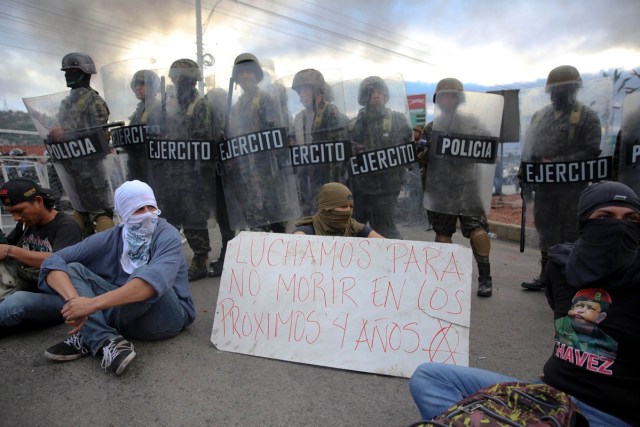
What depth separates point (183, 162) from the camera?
13.6 ft

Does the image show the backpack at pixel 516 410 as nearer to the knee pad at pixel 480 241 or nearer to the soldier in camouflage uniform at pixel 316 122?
the knee pad at pixel 480 241

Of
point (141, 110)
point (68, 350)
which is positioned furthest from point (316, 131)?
point (68, 350)

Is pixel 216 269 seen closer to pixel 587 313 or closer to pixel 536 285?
pixel 536 285

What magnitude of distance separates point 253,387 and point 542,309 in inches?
97.2

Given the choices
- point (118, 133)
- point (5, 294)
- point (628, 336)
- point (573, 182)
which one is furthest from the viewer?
point (118, 133)

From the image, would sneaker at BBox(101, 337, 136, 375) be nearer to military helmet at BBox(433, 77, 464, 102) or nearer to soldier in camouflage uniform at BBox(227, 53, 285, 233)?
soldier in camouflage uniform at BBox(227, 53, 285, 233)

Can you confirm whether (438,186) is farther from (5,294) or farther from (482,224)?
(5,294)

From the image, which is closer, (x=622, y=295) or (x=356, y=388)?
(x=622, y=295)

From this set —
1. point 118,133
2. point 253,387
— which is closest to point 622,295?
point 253,387

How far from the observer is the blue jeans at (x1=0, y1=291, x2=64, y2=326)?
281cm

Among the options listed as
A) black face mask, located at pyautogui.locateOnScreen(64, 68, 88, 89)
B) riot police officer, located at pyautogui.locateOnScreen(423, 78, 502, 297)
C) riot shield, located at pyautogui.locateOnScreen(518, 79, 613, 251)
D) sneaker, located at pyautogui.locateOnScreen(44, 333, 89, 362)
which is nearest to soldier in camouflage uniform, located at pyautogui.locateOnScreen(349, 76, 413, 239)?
riot police officer, located at pyautogui.locateOnScreen(423, 78, 502, 297)

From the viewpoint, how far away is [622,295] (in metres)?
1.50

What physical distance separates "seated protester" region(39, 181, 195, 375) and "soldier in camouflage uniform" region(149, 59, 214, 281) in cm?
143

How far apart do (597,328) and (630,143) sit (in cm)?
259
